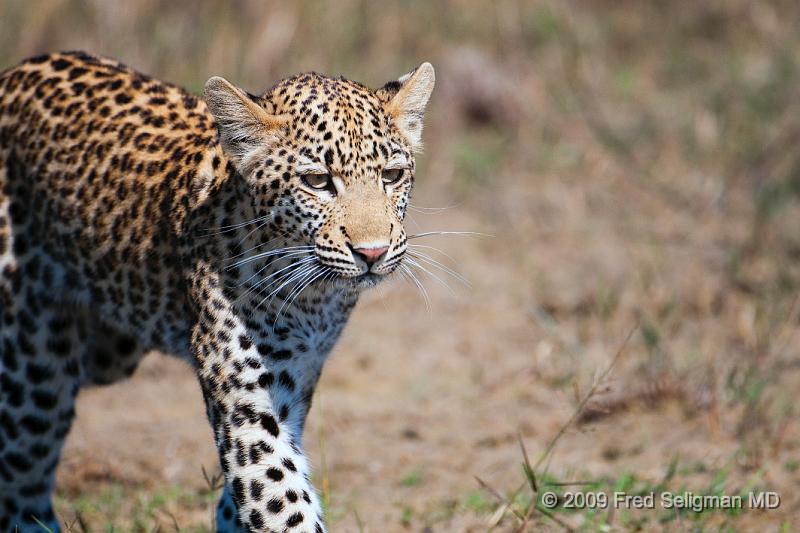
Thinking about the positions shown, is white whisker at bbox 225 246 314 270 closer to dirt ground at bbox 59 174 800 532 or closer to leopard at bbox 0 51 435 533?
leopard at bbox 0 51 435 533

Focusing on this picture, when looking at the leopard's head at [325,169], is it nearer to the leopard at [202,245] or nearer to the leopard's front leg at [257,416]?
the leopard at [202,245]

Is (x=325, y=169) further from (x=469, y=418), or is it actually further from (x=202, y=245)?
(x=469, y=418)

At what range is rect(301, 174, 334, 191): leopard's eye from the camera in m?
4.36

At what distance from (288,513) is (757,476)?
7.79 ft

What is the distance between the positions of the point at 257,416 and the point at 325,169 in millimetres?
890

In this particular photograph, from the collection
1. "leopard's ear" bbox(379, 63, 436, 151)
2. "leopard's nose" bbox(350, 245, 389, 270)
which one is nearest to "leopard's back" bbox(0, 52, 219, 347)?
"leopard's ear" bbox(379, 63, 436, 151)

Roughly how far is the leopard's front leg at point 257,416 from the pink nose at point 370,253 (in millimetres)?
522

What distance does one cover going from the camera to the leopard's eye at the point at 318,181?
436 centimetres


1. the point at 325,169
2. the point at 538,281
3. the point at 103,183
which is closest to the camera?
the point at 325,169

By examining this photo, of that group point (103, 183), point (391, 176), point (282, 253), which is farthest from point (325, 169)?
point (103, 183)

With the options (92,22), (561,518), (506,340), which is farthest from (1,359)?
(92,22)

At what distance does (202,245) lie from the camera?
15.2 feet

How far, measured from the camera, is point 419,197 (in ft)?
31.5

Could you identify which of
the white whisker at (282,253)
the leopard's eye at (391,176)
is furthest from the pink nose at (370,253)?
the leopard's eye at (391,176)
